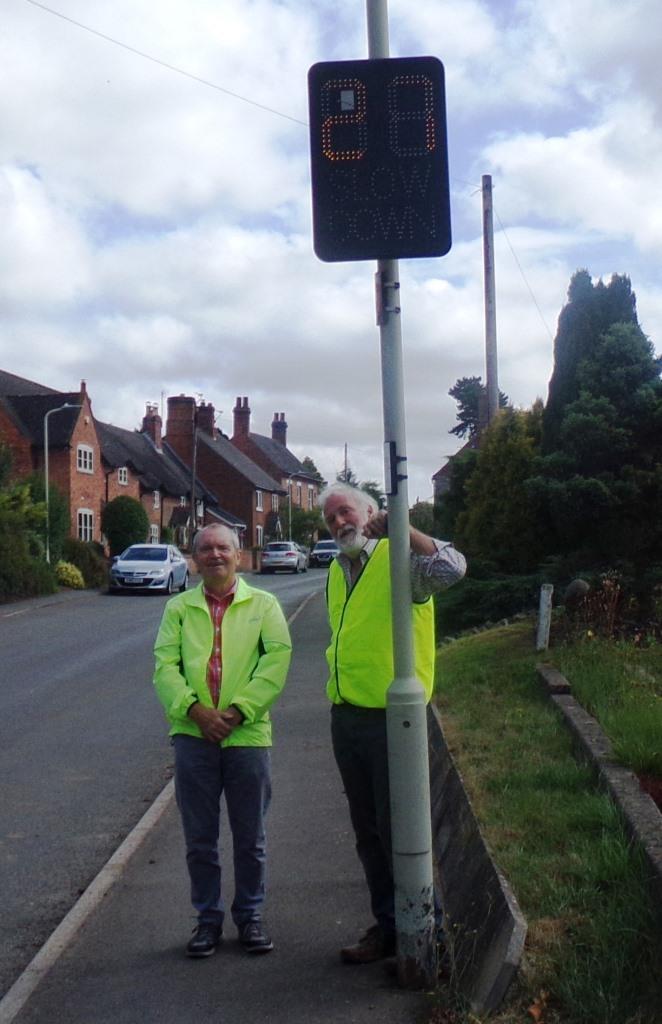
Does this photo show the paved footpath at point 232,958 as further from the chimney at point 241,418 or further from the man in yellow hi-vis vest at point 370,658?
the chimney at point 241,418

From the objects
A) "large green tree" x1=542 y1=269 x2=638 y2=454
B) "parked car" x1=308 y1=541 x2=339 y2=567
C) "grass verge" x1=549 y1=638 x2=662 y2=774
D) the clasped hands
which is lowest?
"parked car" x1=308 y1=541 x2=339 y2=567

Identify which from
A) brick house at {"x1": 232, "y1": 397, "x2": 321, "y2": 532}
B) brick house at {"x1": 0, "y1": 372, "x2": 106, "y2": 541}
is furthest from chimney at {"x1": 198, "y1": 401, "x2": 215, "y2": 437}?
brick house at {"x1": 0, "y1": 372, "x2": 106, "y2": 541}

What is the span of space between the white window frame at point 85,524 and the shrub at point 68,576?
35.1 ft

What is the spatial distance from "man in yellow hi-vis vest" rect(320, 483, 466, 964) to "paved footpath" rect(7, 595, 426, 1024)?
344 millimetres

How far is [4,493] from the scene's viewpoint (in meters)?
35.6

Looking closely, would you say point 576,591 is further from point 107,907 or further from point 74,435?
point 74,435

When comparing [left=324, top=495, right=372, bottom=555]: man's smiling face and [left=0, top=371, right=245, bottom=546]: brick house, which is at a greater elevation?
[left=0, top=371, right=245, bottom=546]: brick house

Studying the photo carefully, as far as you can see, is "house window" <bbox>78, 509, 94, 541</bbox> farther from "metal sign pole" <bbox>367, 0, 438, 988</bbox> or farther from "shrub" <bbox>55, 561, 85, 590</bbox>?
"metal sign pole" <bbox>367, 0, 438, 988</bbox>

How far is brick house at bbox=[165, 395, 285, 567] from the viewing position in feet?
273

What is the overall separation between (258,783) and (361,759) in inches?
21.0

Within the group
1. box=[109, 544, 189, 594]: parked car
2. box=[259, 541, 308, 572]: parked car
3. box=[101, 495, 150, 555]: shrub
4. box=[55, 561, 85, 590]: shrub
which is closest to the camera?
box=[109, 544, 189, 594]: parked car

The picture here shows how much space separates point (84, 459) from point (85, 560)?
36.6 ft

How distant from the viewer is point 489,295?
21984mm

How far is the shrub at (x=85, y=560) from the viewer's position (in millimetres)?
42438
